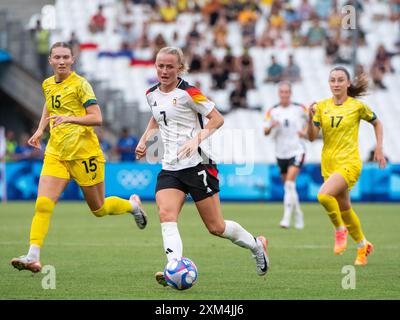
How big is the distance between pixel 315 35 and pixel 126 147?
883cm

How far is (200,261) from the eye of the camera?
12.9m

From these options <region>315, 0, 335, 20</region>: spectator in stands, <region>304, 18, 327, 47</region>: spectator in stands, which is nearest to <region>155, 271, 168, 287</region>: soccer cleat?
<region>304, 18, 327, 47</region>: spectator in stands

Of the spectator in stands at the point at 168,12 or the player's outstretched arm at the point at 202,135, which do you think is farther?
the spectator in stands at the point at 168,12

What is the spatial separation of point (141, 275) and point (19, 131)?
2503cm

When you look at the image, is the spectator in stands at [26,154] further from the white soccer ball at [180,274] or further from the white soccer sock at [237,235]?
the white soccer ball at [180,274]

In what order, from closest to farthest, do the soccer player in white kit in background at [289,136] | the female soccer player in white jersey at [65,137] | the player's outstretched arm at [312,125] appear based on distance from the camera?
the female soccer player in white jersey at [65,137] < the player's outstretched arm at [312,125] < the soccer player in white kit in background at [289,136]

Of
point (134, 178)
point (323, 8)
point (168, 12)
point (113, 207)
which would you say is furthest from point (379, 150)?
point (323, 8)

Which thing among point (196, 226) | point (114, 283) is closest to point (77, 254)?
point (114, 283)

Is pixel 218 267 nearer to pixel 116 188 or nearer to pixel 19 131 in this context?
pixel 116 188

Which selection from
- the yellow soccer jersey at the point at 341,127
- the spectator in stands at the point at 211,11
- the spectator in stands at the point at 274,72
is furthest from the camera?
the spectator in stands at the point at 211,11

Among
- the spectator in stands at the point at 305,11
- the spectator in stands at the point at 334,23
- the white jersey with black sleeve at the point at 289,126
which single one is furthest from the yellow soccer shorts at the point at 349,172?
the spectator in stands at the point at 305,11

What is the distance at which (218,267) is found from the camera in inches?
482

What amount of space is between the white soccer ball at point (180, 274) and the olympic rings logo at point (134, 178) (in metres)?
18.2

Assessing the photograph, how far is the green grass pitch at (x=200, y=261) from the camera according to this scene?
9.84 m
